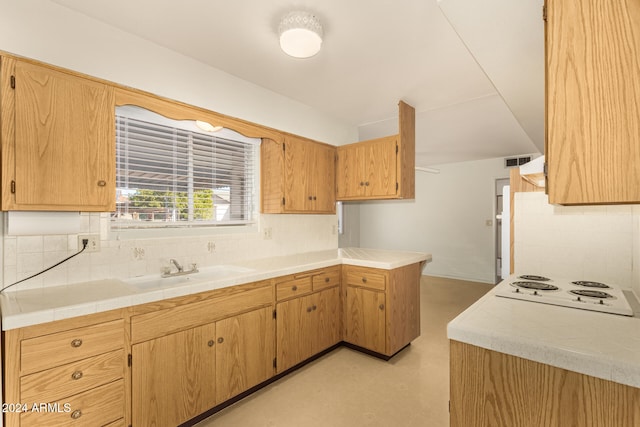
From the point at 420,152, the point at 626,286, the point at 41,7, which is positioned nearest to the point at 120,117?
the point at 41,7

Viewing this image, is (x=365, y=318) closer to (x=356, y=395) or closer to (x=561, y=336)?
(x=356, y=395)

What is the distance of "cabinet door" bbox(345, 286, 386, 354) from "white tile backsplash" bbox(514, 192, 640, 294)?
1160 mm

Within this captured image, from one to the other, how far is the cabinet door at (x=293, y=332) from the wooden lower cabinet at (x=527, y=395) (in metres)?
1.45

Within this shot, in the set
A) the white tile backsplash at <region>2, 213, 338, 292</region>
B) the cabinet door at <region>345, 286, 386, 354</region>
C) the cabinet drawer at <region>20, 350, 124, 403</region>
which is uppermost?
the white tile backsplash at <region>2, 213, 338, 292</region>

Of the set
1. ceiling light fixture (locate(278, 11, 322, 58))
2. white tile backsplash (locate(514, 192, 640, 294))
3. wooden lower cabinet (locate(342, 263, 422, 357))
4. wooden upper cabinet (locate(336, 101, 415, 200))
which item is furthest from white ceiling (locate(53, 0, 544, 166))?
wooden lower cabinet (locate(342, 263, 422, 357))

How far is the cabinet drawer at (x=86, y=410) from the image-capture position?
1289mm

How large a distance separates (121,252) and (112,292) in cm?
46

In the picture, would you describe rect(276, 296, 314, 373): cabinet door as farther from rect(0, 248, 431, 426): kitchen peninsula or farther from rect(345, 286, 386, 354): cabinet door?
rect(345, 286, 386, 354): cabinet door

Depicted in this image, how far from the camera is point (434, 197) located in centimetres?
629

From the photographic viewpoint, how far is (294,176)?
2.92 metres

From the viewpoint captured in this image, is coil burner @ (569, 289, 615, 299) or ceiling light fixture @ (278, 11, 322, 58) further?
ceiling light fixture @ (278, 11, 322, 58)

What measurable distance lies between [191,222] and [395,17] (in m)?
2.06

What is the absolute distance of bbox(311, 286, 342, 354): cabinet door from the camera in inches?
103

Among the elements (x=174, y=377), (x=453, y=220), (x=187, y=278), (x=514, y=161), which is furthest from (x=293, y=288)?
(x=514, y=161)
